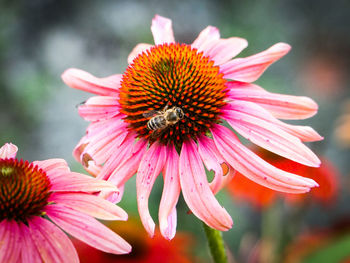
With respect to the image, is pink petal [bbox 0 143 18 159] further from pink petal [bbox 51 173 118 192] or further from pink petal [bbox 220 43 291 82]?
pink petal [bbox 220 43 291 82]

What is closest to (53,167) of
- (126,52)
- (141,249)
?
(141,249)

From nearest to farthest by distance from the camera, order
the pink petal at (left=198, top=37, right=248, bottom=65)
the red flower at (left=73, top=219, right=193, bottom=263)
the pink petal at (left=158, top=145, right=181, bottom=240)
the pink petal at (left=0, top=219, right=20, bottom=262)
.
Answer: the pink petal at (left=0, top=219, right=20, bottom=262) < the pink petal at (left=158, top=145, right=181, bottom=240) < the pink petal at (left=198, top=37, right=248, bottom=65) < the red flower at (left=73, top=219, right=193, bottom=263)

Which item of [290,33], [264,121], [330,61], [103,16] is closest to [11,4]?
[103,16]

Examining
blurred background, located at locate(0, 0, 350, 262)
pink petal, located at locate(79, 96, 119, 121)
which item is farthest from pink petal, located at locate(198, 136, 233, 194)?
blurred background, located at locate(0, 0, 350, 262)

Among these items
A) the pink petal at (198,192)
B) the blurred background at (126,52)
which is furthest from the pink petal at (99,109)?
the blurred background at (126,52)

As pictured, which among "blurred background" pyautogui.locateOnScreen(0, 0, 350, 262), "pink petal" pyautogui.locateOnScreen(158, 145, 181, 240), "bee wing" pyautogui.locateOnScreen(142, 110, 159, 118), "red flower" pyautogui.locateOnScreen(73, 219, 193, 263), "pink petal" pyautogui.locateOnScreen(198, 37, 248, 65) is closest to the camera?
"pink petal" pyautogui.locateOnScreen(158, 145, 181, 240)

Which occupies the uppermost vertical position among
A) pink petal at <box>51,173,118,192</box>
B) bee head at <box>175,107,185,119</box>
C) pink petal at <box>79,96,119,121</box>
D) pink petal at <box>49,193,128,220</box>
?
pink petal at <box>79,96,119,121</box>

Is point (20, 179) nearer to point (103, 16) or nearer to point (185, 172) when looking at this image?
point (185, 172)
